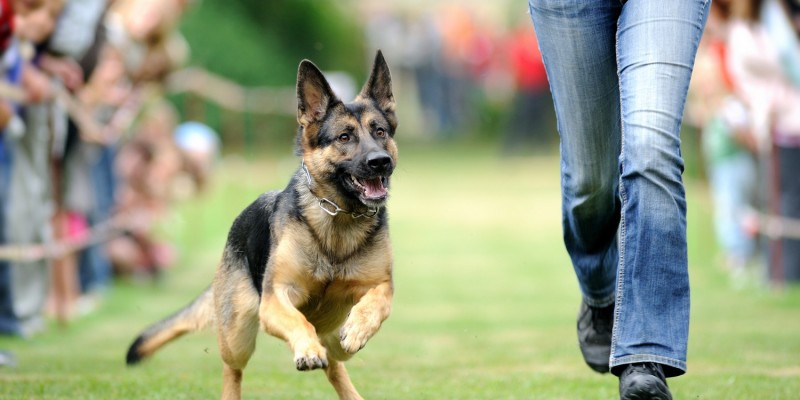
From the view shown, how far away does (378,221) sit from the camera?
5629mm

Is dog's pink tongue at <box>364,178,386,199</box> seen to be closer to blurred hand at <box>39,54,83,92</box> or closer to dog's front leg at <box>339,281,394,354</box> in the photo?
dog's front leg at <box>339,281,394,354</box>

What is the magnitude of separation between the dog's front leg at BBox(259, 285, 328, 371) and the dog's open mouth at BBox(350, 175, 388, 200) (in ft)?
1.84

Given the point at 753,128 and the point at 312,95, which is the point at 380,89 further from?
the point at 753,128

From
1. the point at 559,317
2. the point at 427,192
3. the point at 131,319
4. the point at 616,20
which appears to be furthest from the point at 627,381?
the point at 427,192

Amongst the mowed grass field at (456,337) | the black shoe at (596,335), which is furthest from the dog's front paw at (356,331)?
the black shoe at (596,335)

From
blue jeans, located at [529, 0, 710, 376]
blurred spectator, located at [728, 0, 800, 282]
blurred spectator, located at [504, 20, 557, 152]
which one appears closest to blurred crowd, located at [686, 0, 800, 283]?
blurred spectator, located at [728, 0, 800, 282]

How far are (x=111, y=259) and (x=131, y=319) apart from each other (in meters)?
2.62

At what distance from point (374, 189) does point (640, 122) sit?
138 centimetres

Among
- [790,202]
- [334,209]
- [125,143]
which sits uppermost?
[125,143]

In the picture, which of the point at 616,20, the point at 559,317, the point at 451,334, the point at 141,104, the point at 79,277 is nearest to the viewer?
the point at 616,20

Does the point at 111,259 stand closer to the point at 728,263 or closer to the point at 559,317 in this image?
the point at 559,317

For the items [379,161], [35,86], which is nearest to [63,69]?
[35,86]

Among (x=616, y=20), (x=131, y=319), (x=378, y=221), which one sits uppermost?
(x=616, y=20)

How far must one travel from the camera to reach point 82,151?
35.4 ft
